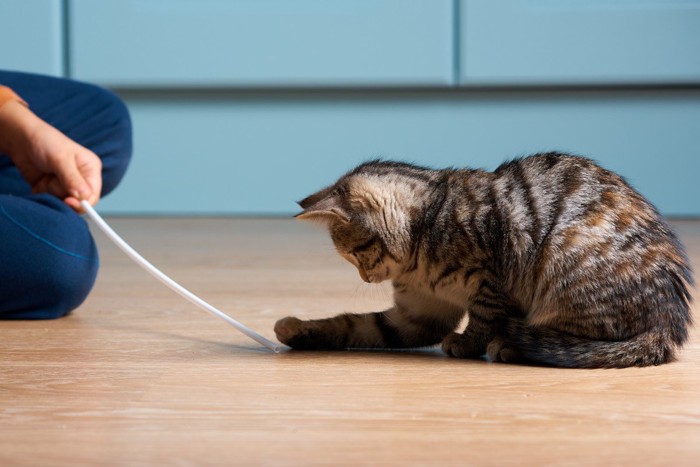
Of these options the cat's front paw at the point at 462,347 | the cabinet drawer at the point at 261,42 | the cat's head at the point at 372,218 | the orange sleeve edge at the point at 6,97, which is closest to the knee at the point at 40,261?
the orange sleeve edge at the point at 6,97

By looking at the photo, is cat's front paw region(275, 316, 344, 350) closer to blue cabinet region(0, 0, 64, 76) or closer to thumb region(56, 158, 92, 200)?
thumb region(56, 158, 92, 200)

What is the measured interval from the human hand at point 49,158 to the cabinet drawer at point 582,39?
1.60 m

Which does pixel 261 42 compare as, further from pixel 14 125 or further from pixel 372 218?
pixel 372 218

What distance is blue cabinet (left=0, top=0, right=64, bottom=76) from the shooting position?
289 centimetres

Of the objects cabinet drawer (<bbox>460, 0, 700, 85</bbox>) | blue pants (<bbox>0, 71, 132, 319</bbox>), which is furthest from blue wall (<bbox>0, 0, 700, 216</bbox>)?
blue pants (<bbox>0, 71, 132, 319</bbox>)

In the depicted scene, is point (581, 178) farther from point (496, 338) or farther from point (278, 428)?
point (278, 428)

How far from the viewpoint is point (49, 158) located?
139 centimetres

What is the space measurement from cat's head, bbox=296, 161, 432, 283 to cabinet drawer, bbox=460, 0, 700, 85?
1.68 m

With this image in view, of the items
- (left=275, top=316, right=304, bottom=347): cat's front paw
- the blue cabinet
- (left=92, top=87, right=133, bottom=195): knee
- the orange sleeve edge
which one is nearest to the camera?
(left=275, top=316, right=304, bottom=347): cat's front paw

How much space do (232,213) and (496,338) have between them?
6.56 feet

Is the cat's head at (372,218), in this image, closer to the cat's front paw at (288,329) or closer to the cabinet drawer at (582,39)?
the cat's front paw at (288,329)

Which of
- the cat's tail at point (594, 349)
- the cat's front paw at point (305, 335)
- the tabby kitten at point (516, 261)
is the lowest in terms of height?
the cat's front paw at point (305, 335)

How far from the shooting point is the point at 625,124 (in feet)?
9.51

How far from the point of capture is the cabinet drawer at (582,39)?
2.78 metres
